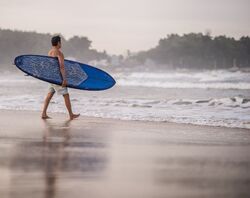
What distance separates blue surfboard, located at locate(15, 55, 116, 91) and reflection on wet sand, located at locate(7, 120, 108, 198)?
2.41 m

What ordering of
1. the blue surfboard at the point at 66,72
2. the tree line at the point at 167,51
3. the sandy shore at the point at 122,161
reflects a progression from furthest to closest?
the tree line at the point at 167,51 < the blue surfboard at the point at 66,72 < the sandy shore at the point at 122,161

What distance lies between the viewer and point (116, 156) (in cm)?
467

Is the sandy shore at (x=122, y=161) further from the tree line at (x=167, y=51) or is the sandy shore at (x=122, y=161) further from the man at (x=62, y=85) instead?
the tree line at (x=167, y=51)

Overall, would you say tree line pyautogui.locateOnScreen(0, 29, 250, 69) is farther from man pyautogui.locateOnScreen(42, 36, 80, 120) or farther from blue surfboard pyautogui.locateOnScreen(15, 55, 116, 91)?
Answer: man pyautogui.locateOnScreen(42, 36, 80, 120)

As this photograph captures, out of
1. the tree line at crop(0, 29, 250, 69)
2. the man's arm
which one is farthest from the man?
the tree line at crop(0, 29, 250, 69)

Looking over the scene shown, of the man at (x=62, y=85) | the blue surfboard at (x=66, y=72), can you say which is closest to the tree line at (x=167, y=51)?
the blue surfboard at (x=66, y=72)

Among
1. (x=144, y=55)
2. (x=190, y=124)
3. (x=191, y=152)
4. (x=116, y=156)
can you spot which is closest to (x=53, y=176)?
(x=116, y=156)

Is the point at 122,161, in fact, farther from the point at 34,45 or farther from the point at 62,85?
the point at 34,45

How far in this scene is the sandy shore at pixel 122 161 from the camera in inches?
133

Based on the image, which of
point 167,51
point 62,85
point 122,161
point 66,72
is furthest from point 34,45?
point 122,161

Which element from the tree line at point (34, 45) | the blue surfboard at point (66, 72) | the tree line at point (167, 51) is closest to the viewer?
the blue surfboard at point (66, 72)

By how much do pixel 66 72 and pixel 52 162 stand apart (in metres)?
4.58

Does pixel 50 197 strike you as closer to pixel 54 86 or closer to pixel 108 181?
pixel 108 181

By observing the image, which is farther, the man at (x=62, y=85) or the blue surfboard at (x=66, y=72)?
the blue surfboard at (x=66, y=72)
